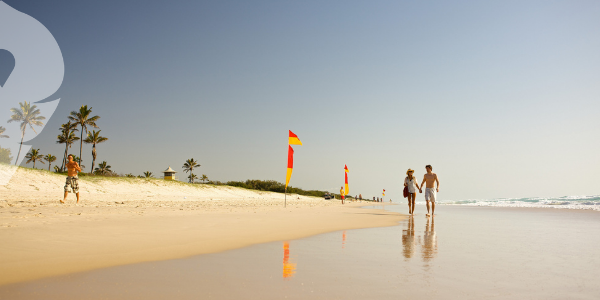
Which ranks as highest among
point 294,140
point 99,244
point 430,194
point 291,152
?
point 294,140

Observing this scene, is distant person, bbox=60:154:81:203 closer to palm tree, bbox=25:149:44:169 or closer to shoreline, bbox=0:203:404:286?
shoreline, bbox=0:203:404:286

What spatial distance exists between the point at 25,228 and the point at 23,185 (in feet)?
60.6

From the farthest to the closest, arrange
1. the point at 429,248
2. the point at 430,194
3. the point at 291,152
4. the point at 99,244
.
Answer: the point at 291,152
the point at 430,194
the point at 429,248
the point at 99,244

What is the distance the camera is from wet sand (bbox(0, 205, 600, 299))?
7.43 feet

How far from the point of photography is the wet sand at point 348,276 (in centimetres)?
226

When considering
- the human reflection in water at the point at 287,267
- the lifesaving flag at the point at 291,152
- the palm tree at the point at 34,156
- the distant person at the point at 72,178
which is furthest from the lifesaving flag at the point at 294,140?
the palm tree at the point at 34,156

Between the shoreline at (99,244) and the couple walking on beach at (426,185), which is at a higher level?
the couple walking on beach at (426,185)

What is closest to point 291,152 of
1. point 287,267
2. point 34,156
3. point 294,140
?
point 294,140

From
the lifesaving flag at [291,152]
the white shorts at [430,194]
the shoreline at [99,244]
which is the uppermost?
the lifesaving flag at [291,152]

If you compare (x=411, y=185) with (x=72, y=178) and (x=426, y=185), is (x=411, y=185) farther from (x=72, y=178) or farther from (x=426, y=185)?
(x=72, y=178)

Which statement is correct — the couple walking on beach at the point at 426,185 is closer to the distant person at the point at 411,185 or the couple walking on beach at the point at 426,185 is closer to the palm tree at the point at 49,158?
the distant person at the point at 411,185

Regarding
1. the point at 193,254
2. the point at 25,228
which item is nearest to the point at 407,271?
the point at 193,254

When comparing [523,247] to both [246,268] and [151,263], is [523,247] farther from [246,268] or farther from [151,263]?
[151,263]

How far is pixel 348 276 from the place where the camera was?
109 inches
